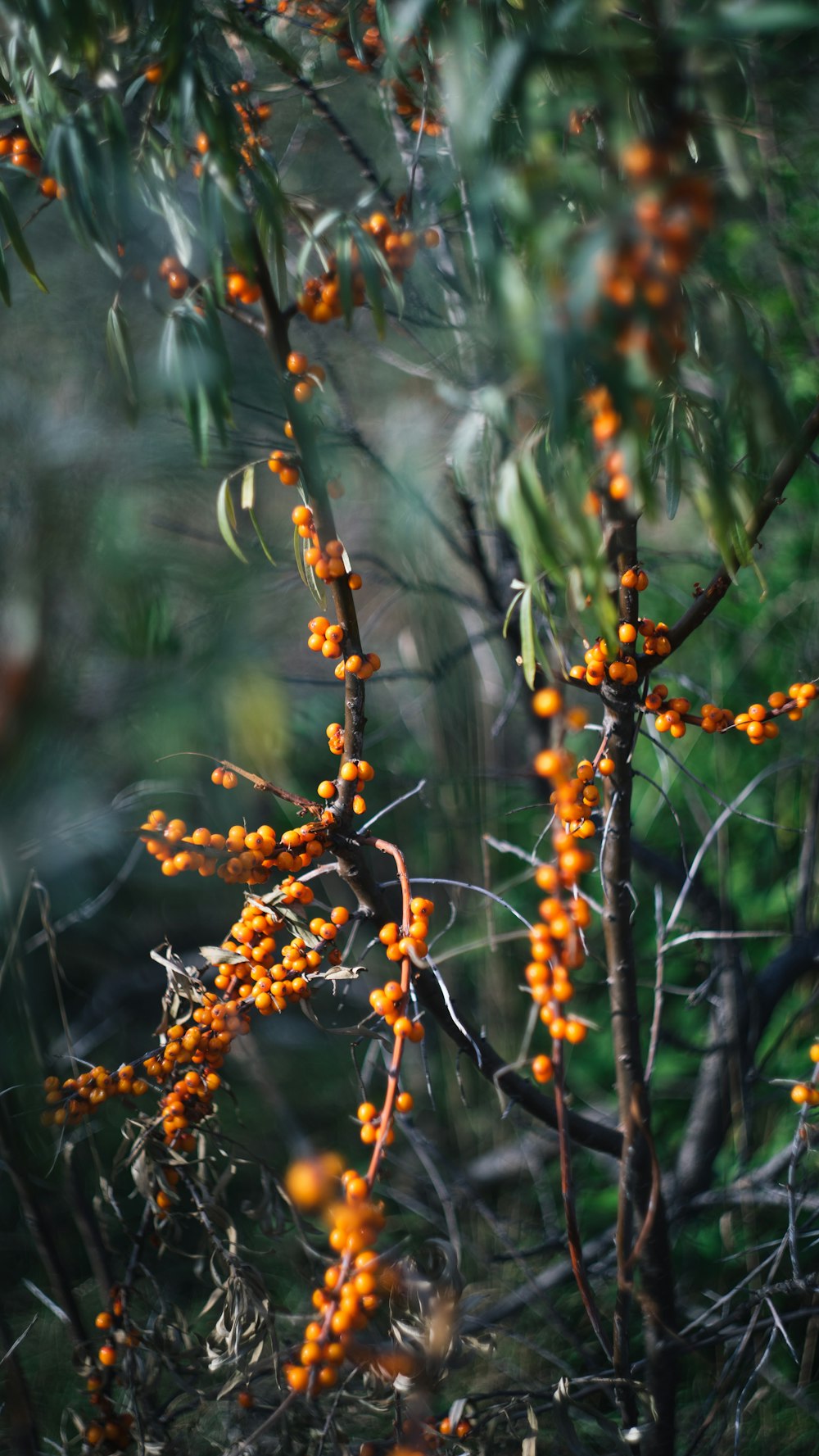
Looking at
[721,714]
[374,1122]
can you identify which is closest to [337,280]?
[721,714]

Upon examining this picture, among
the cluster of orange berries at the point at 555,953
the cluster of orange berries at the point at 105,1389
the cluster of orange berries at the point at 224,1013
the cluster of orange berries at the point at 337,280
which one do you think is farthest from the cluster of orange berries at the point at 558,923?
the cluster of orange berries at the point at 105,1389

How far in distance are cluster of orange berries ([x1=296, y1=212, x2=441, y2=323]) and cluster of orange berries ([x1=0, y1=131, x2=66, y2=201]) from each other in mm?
202

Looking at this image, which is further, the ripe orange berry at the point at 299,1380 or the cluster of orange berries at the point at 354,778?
the cluster of orange berries at the point at 354,778

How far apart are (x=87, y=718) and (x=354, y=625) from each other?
754 millimetres

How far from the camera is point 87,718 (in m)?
1.34

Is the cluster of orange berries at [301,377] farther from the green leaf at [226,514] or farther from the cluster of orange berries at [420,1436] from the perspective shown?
the cluster of orange berries at [420,1436]

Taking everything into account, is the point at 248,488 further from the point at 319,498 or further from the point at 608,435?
the point at 608,435

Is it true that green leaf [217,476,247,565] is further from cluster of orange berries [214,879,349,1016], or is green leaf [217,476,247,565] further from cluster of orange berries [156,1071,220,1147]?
cluster of orange berries [156,1071,220,1147]

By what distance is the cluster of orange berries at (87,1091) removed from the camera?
0.75 metres

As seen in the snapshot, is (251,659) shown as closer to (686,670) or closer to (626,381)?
(626,381)

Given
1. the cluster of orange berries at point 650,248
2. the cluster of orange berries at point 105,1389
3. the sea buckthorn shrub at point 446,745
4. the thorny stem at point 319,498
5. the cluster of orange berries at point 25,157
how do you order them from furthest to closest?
the cluster of orange berries at point 105,1389
the cluster of orange berries at point 25,157
the thorny stem at point 319,498
the sea buckthorn shrub at point 446,745
the cluster of orange berries at point 650,248

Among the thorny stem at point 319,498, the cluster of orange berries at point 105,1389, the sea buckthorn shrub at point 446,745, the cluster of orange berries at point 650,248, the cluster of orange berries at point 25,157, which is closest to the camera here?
the cluster of orange berries at point 650,248

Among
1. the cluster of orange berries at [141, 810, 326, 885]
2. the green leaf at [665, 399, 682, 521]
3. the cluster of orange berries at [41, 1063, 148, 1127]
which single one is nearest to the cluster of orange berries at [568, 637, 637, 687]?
the green leaf at [665, 399, 682, 521]

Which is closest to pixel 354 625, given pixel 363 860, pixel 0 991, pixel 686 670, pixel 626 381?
pixel 363 860
